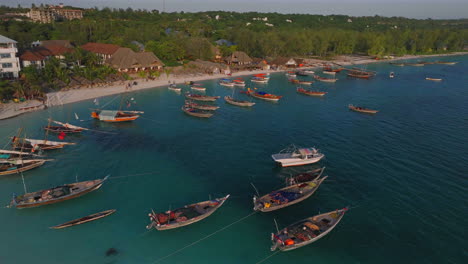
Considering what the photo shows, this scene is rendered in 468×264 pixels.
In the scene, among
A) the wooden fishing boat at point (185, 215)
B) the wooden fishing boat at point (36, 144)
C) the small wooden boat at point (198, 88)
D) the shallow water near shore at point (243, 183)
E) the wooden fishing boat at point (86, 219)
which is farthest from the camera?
the small wooden boat at point (198, 88)

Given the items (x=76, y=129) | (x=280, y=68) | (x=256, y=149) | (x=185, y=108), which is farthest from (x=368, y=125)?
(x=280, y=68)

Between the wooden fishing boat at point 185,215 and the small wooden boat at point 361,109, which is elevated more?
the small wooden boat at point 361,109

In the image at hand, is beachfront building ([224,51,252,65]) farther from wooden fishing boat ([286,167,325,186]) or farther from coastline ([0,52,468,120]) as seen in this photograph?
wooden fishing boat ([286,167,325,186])

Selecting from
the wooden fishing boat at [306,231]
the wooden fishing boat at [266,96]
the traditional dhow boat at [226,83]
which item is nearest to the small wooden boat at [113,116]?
the wooden fishing boat at [266,96]

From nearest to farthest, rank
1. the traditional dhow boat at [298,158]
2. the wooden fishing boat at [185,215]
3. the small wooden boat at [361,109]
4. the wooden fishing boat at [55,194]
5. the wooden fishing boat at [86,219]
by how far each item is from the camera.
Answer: the wooden fishing boat at [185,215]
the wooden fishing boat at [86,219]
the wooden fishing boat at [55,194]
the traditional dhow boat at [298,158]
the small wooden boat at [361,109]

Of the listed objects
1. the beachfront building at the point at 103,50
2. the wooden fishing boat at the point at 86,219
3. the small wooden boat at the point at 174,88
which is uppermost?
the beachfront building at the point at 103,50

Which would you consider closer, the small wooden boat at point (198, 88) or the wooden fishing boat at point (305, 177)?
the wooden fishing boat at point (305, 177)

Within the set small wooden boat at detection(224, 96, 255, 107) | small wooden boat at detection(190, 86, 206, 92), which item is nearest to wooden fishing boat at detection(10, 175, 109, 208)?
small wooden boat at detection(224, 96, 255, 107)

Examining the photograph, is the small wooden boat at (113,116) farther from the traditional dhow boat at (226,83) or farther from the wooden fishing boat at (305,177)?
the traditional dhow boat at (226,83)
